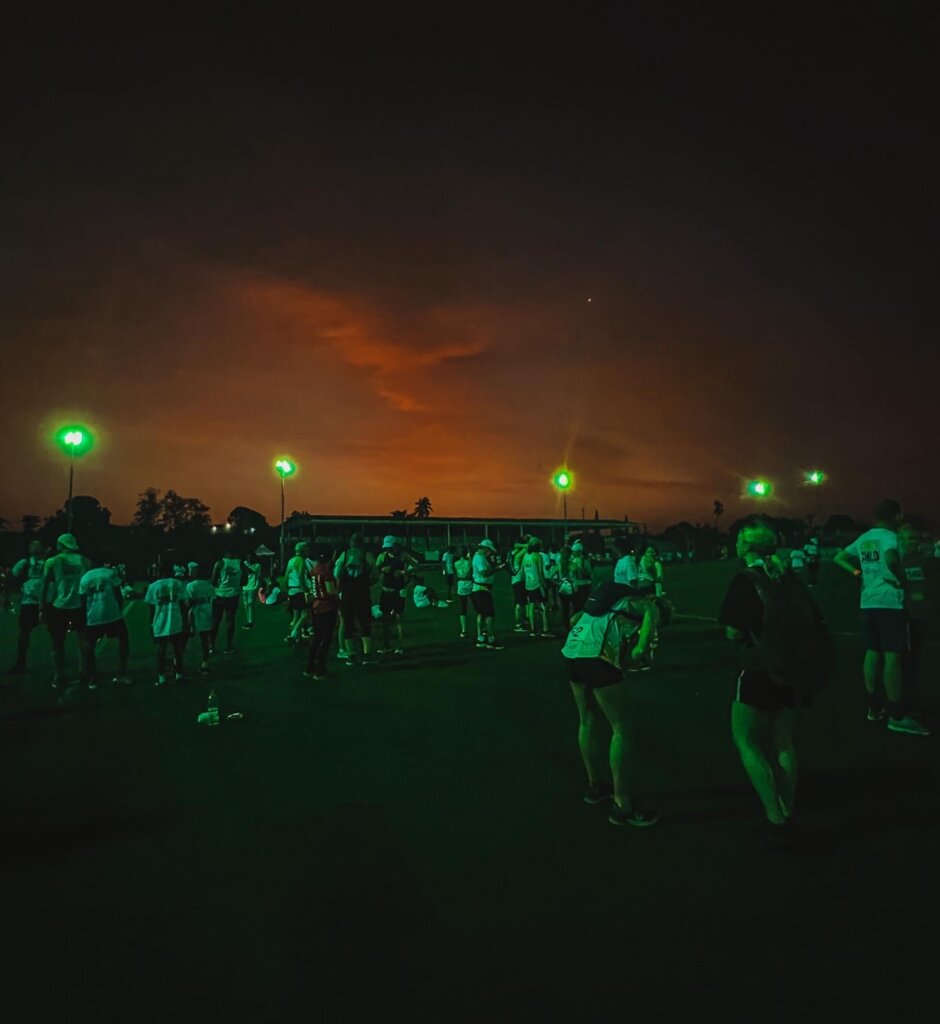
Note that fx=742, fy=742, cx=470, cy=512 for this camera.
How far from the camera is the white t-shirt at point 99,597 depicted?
33.3 ft

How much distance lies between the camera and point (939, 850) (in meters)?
4.35

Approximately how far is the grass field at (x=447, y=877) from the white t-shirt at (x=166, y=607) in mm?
2824

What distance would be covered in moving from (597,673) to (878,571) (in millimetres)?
3825

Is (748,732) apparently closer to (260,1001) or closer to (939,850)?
(939,850)

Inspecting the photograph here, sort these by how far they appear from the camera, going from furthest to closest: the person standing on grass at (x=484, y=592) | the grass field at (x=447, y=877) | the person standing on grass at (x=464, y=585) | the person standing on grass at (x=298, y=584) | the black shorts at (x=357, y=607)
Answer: the person standing on grass at (x=464, y=585), the person standing on grass at (x=298, y=584), the person standing on grass at (x=484, y=592), the black shorts at (x=357, y=607), the grass field at (x=447, y=877)

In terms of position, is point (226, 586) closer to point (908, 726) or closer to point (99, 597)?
point (99, 597)

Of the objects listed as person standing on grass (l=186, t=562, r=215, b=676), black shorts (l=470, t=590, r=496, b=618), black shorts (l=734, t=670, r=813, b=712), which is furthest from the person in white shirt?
black shorts (l=734, t=670, r=813, b=712)

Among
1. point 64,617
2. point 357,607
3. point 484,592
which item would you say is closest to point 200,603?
point 64,617

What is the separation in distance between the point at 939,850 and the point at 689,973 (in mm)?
2155

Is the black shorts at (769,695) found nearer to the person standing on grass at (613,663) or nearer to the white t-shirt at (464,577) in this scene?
the person standing on grass at (613,663)

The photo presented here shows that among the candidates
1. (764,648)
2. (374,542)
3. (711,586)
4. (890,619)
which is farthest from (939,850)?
(374,542)

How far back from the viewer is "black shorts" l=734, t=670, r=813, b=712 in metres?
4.41

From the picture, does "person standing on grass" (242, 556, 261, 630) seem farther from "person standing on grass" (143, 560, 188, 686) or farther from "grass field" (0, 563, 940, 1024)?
"grass field" (0, 563, 940, 1024)

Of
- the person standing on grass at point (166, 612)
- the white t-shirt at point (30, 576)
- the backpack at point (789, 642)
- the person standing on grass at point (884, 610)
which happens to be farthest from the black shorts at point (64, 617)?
the person standing on grass at point (884, 610)
